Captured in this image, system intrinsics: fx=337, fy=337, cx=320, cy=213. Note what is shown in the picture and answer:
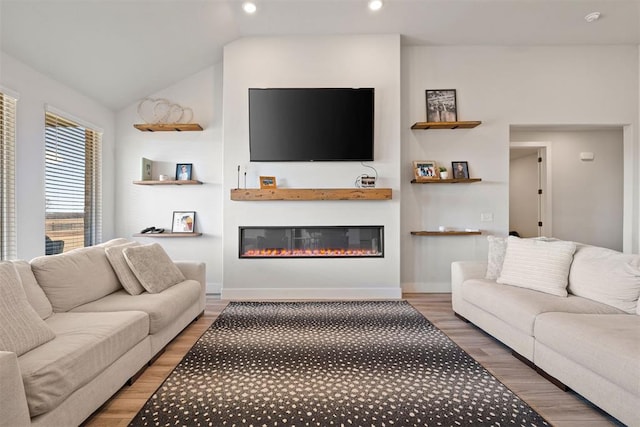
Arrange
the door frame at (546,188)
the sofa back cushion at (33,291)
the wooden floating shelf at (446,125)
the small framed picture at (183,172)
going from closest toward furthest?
the sofa back cushion at (33,291) < the wooden floating shelf at (446,125) < the small framed picture at (183,172) < the door frame at (546,188)

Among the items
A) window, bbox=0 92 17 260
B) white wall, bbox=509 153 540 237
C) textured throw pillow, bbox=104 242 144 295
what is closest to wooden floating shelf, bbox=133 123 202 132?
window, bbox=0 92 17 260

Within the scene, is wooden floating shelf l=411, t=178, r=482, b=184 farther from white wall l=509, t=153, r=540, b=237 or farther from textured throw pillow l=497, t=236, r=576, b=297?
white wall l=509, t=153, r=540, b=237

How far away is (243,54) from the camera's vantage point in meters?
4.24

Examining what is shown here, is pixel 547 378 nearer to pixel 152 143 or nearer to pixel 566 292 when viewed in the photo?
pixel 566 292

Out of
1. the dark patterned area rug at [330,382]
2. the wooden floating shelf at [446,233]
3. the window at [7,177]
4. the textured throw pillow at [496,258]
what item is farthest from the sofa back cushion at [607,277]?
the window at [7,177]

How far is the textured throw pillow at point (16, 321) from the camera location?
1505 millimetres

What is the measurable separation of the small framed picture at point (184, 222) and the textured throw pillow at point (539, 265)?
3681 millimetres

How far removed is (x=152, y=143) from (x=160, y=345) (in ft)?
10.2

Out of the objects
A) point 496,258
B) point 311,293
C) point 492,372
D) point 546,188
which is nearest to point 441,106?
point 496,258

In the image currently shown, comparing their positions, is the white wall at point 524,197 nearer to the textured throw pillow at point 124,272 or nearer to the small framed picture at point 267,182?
the small framed picture at point 267,182

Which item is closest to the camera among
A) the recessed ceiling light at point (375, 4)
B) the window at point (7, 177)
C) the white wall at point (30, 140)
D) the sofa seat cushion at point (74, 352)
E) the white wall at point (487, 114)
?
the sofa seat cushion at point (74, 352)

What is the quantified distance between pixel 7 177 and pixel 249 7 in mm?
2847

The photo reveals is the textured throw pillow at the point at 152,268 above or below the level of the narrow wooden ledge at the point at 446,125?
below

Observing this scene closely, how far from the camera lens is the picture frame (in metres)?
4.41
